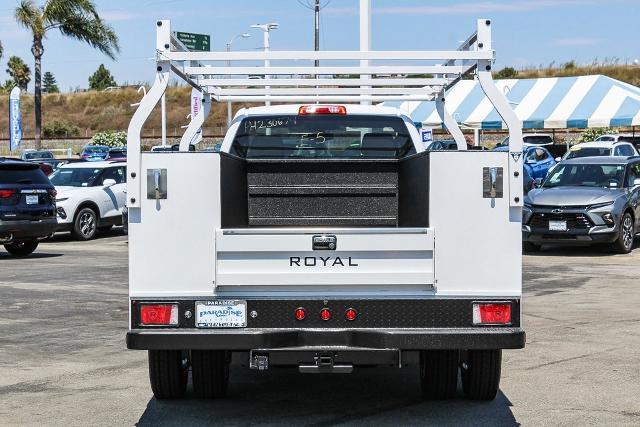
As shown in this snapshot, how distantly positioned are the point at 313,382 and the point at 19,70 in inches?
4518

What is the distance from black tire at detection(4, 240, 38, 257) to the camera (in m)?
20.8

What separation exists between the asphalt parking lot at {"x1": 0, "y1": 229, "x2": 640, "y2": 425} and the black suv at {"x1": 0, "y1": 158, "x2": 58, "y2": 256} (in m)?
5.66

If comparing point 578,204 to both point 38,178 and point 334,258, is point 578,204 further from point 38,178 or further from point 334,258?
point 334,258

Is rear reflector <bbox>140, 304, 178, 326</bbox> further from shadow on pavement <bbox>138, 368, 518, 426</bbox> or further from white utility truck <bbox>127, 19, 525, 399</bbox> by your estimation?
shadow on pavement <bbox>138, 368, 518, 426</bbox>

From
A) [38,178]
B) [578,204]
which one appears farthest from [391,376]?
[38,178]

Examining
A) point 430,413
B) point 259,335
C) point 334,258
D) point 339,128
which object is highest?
point 339,128

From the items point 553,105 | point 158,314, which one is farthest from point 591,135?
point 158,314

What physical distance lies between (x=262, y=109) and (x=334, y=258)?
9.27 feet

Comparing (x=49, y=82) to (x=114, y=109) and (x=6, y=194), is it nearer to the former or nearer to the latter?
(x=114, y=109)

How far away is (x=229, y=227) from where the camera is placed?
7.07 m

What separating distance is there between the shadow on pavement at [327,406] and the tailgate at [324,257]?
109 cm

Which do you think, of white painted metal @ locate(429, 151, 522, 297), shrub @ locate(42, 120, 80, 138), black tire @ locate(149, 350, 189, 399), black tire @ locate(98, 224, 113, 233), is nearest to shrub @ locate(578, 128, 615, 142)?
black tire @ locate(98, 224, 113, 233)

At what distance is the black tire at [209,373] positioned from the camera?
759 cm

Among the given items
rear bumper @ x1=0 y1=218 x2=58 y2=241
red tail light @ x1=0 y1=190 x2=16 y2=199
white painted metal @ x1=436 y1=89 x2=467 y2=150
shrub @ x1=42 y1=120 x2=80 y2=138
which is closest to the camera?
white painted metal @ x1=436 y1=89 x2=467 y2=150
